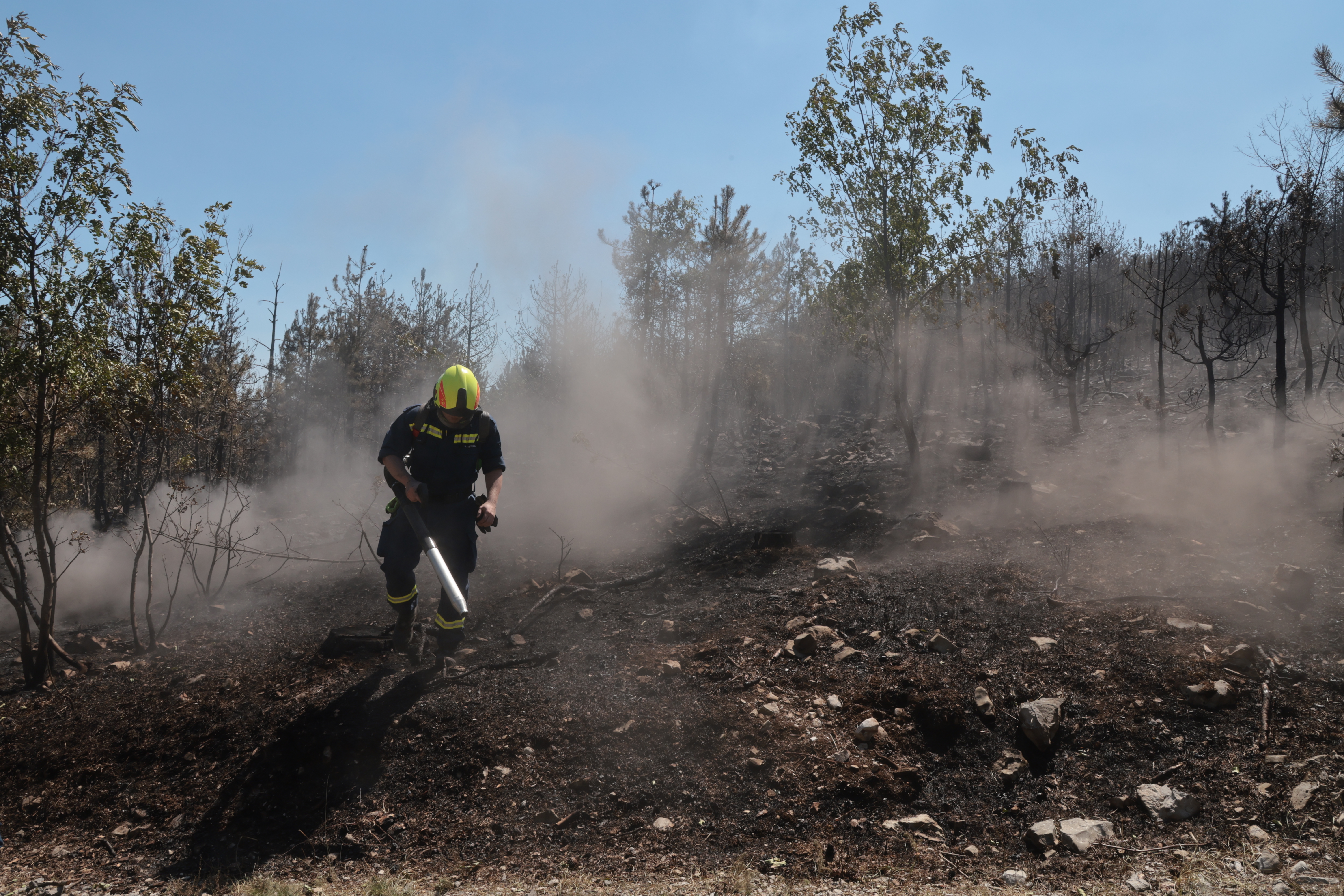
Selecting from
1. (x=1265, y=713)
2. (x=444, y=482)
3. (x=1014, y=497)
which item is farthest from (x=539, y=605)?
(x=1014, y=497)

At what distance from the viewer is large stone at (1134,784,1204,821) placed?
3068mm

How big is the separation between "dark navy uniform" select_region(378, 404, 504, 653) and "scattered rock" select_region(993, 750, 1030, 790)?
3.07m

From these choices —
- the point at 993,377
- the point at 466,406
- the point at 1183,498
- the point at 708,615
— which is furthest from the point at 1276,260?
the point at 466,406

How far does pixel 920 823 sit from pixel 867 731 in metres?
0.62

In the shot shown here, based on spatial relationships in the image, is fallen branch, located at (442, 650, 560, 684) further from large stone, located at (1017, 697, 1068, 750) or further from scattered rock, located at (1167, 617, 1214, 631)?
scattered rock, located at (1167, 617, 1214, 631)

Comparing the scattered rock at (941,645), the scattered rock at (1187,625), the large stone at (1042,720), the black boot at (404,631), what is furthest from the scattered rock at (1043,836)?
the black boot at (404,631)

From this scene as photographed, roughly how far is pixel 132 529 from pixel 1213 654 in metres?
11.7

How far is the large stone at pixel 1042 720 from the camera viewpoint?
11.7ft

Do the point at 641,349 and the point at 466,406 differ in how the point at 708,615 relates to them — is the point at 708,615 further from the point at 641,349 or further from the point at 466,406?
the point at 641,349

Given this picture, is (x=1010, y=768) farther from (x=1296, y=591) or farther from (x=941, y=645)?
(x=1296, y=591)

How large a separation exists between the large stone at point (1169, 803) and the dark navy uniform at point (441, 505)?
364 centimetres

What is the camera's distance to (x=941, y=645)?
4680 millimetres

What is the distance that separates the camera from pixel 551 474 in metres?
14.0

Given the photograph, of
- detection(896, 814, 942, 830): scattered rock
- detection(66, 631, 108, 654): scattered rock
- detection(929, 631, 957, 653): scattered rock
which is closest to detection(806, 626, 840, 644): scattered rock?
detection(929, 631, 957, 653): scattered rock
